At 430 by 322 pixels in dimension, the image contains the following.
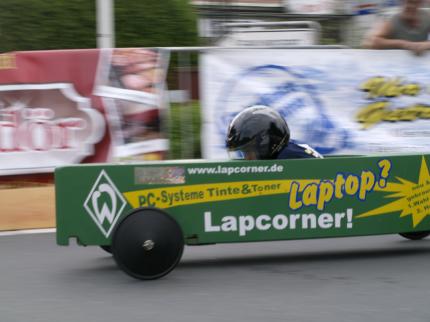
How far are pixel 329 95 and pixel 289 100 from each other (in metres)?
0.42

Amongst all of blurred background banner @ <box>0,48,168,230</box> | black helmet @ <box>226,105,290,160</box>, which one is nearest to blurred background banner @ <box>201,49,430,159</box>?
blurred background banner @ <box>0,48,168,230</box>

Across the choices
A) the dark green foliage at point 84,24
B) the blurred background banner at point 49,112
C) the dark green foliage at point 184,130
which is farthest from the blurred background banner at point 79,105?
the dark green foliage at point 84,24

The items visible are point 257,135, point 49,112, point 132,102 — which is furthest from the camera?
point 132,102

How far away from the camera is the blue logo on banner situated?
28.6 feet

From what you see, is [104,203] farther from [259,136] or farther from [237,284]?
[259,136]

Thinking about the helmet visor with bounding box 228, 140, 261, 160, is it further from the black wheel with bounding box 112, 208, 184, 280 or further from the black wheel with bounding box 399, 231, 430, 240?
the black wheel with bounding box 399, 231, 430, 240

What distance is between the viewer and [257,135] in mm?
6203

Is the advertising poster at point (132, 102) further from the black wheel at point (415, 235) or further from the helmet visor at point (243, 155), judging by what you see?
the black wheel at point (415, 235)

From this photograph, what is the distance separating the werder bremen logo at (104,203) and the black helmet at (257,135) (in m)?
0.91

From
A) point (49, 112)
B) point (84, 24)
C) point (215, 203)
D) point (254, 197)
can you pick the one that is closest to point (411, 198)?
point (254, 197)

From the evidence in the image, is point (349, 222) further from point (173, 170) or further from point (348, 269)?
point (173, 170)

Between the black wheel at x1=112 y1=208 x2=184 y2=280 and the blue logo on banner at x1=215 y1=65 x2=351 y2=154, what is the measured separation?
2.93 metres

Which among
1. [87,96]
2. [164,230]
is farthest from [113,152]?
[164,230]

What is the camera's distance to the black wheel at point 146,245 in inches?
227
